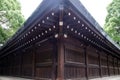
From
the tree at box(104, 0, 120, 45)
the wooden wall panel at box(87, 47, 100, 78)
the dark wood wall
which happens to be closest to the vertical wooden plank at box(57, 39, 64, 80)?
the dark wood wall

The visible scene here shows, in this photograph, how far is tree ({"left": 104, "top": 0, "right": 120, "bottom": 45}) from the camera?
2333 centimetres

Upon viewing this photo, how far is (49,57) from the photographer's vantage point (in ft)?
24.8

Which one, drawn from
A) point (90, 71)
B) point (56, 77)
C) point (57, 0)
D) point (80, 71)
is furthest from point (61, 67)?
point (90, 71)

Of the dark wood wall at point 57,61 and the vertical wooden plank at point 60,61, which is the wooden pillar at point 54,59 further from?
the vertical wooden plank at point 60,61

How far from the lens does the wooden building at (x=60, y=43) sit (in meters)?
5.79

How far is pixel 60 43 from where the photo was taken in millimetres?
6832

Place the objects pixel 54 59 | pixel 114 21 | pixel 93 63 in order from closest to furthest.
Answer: pixel 54 59, pixel 93 63, pixel 114 21

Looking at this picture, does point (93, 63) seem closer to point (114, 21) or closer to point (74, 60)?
point (74, 60)

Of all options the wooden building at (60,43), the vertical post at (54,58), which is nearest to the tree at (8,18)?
the wooden building at (60,43)

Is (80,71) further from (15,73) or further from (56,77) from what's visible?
(15,73)

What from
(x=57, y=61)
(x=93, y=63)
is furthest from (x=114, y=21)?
(x=57, y=61)

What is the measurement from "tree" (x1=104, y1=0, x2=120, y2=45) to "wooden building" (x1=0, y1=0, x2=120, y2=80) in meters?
13.6

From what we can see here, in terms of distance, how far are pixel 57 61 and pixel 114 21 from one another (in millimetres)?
18311

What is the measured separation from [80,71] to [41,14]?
11.9 ft
